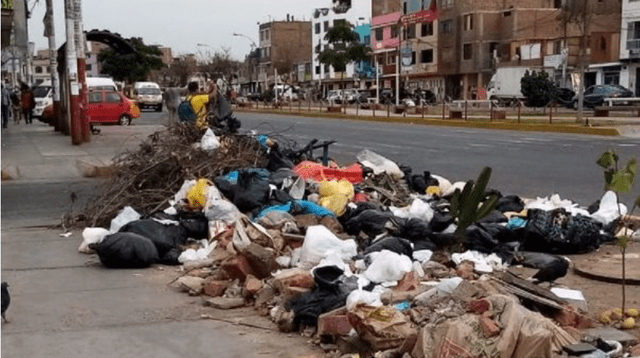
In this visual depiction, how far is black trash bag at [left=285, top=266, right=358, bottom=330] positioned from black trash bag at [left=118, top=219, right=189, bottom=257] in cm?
256

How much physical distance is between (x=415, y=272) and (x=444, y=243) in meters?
1.36

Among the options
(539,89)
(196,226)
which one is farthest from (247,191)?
(539,89)

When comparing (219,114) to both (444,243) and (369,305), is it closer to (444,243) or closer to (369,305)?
(444,243)

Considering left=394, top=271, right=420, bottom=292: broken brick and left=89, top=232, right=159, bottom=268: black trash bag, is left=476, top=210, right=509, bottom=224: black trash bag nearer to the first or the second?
left=394, top=271, right=420, bottom=292: broken brick

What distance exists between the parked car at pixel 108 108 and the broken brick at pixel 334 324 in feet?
92.0

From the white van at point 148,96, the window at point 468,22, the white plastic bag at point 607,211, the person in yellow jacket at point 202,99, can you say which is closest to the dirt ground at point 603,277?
the white plastic bag at point 607,211

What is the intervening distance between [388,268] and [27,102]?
3332cm

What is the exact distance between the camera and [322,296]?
5.86m

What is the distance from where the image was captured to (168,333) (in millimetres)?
5715

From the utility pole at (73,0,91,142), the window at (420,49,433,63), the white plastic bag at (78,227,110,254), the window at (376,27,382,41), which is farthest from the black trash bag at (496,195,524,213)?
the window at (376,27,382,41)

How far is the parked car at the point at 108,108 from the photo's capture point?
32219 millimetres

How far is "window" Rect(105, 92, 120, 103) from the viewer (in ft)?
107

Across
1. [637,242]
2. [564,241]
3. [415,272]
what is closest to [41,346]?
[415,272]

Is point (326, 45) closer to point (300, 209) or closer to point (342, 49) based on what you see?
point (342, 49)
